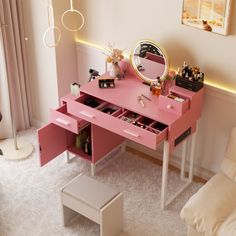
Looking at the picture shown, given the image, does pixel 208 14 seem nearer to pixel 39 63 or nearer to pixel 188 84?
pixel 188 84

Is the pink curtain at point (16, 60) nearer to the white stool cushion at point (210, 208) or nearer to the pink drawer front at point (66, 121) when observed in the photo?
the pink drawer front at point (66, 121)

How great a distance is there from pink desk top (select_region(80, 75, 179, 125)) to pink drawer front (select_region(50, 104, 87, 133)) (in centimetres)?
21

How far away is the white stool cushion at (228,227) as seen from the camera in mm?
2871

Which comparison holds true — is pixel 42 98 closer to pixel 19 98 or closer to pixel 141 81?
pixel 19 98

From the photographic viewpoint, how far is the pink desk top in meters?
3.34

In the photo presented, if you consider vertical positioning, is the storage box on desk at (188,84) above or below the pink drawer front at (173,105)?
above

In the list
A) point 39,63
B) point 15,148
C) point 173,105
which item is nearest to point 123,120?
point 173,105

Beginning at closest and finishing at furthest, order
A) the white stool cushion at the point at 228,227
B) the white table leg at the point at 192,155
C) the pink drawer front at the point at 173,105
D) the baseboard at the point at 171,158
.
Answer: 1. the white stool cushion at the point at 228,227
2. the pink drawer front at the point at 173,105
3. the white table leg at the point at 192,155
4. the baseboard at the point at 171,158

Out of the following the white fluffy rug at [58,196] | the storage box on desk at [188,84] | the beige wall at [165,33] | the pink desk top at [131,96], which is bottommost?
the white fluffy rug at [58,196]

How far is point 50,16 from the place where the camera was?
3838 mm

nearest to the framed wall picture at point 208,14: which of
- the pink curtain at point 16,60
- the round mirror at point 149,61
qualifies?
the round mirror at point 149,61

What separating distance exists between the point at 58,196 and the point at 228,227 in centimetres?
133

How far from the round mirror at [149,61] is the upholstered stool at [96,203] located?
0.88m

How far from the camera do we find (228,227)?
2900mm
